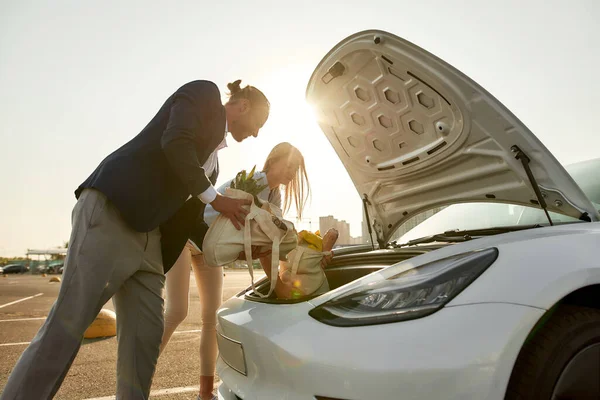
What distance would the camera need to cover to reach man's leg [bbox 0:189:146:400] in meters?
1.63

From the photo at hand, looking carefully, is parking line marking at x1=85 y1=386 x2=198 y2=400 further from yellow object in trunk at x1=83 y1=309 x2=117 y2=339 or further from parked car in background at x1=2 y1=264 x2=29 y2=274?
parked car in background at x1=2 y1=264 x2=29 y2=274

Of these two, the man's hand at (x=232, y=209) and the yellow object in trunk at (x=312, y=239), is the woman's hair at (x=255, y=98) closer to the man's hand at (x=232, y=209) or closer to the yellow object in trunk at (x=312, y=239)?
the man's hand at (x=232, y=209)

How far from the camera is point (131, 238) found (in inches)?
74.4

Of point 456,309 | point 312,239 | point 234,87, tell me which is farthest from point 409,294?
point 234,87

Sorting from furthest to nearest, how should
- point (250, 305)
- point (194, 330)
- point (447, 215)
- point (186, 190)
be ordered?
point (194, 330) < point (447, 215) < point (186, 190) < point (250, 305)

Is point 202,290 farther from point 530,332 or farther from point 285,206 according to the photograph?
point 530,332

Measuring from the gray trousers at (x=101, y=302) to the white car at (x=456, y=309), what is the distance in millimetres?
373

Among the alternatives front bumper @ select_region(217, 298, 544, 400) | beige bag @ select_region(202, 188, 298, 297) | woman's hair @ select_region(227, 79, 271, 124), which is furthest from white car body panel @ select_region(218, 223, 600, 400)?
woman's hair @ select_region(227, 79, 271, 124)

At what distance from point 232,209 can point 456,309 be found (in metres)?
1.13

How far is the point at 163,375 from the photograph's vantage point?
3.20 m

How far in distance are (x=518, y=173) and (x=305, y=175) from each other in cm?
124

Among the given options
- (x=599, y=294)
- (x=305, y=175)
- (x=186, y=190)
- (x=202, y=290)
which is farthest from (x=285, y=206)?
(x=599, y=294)

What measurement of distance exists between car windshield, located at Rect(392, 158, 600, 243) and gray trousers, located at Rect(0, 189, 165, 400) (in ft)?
5.79

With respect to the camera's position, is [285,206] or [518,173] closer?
[518,173]
